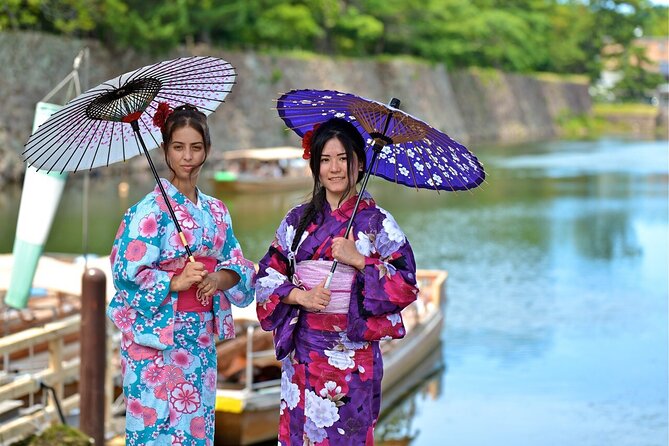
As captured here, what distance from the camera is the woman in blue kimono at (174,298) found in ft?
10.7

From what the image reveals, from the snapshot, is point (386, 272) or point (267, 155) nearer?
point (386, 272)

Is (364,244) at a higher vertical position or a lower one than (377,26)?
lower

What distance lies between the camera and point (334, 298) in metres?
3.21

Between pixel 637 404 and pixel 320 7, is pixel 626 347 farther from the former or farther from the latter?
pixel 320 7

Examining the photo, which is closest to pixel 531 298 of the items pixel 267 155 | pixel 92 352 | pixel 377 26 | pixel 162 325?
pixel 92 352

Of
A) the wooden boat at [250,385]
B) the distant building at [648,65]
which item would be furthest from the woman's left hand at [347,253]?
the distant building at [648,65]

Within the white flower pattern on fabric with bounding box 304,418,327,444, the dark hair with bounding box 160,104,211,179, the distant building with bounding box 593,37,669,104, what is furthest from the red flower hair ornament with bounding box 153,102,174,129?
the distant building with bounding box 593,37,669,104

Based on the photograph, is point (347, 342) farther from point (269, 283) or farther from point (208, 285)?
point (208, 285)

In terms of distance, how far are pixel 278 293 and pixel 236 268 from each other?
191mm

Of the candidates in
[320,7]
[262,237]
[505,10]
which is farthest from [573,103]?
[262,237]

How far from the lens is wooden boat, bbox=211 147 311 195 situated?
2441cm

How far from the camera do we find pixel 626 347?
460 inches

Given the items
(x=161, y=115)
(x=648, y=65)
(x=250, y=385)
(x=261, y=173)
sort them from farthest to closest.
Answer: (x=648, y=65), (x=261, y=173), (x=250, y=385), (x=161, y=115)

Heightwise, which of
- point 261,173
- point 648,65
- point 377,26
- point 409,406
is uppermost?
point 648,65
